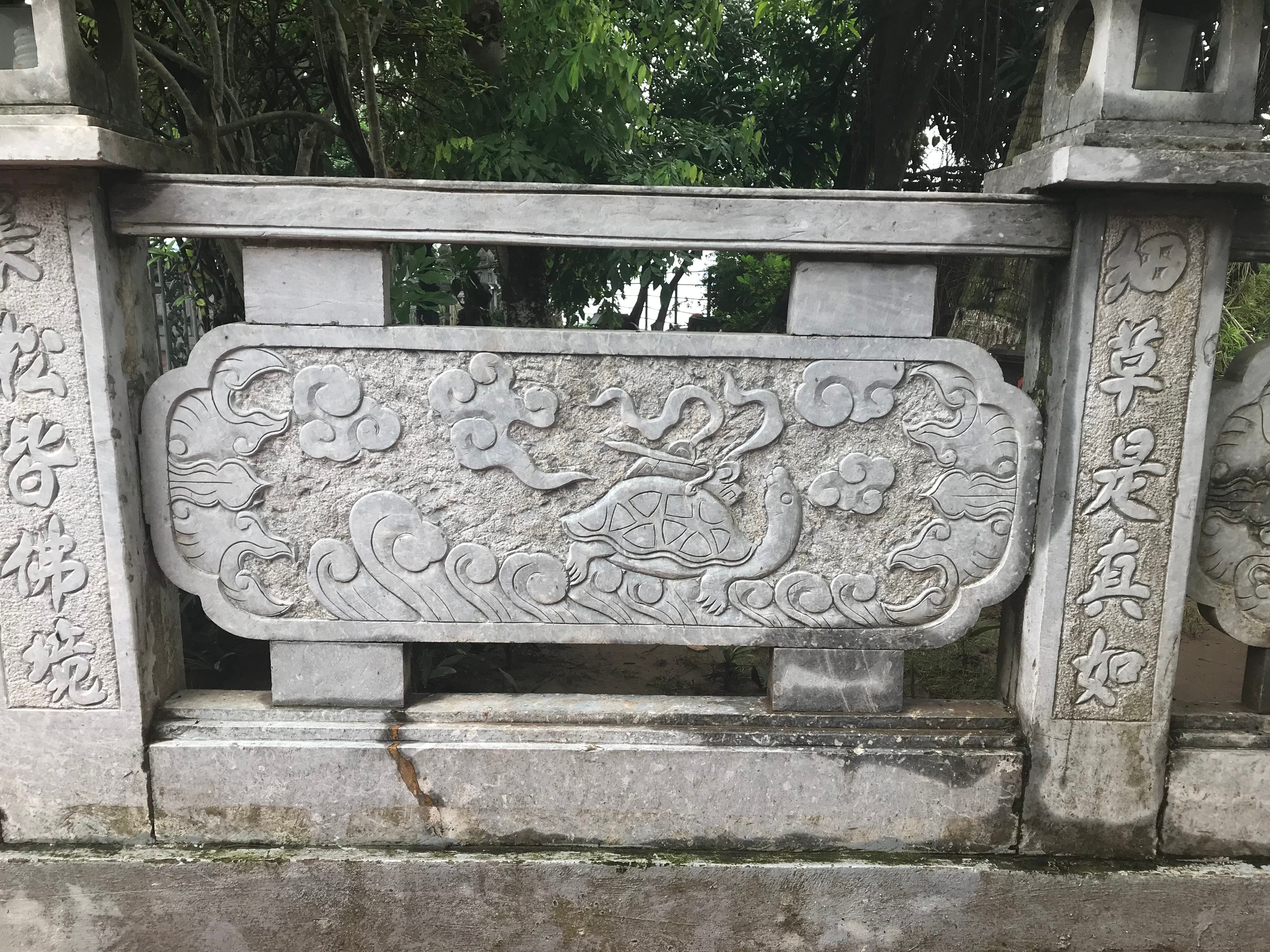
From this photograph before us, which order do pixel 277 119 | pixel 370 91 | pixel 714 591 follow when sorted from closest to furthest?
pixel 714 591 < pixel 370 91 < pixel 277 119

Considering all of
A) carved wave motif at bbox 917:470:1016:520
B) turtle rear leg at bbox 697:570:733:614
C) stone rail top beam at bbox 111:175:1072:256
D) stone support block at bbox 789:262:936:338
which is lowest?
turtle rear leg at bbox 697:570:733:614

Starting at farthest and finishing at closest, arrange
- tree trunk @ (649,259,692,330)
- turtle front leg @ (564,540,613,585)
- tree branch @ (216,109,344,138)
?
tree trunk @ (649,259,692,330)
tree branch @ (216,109,344,138)
turtle front leg @ (564,540,613,585)

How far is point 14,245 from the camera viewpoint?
1705mm

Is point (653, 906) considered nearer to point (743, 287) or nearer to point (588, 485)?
point (588, 485)

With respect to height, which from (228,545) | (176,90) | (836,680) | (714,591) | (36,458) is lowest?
(836,680)

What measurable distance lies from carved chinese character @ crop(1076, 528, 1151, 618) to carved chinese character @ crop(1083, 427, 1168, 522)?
0.21 feet

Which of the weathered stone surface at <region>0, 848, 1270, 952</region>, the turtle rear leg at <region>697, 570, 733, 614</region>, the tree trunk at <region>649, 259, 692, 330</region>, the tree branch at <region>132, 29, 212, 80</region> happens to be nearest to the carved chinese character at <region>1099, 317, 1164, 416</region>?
the turtle rear leg at <region>697, 570, 733, 614</region>

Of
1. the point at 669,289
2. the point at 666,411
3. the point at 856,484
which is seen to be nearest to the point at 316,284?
the point at 666,411

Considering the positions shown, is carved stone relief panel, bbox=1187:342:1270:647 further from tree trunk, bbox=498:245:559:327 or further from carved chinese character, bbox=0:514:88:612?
tree trunk, bbox=498:245:559:327

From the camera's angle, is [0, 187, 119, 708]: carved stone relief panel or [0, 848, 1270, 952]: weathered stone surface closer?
[0, 187, 119, 708]: carved stone relief panel

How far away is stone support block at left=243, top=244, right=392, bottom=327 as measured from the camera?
5.92ft

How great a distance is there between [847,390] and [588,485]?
0.65 meters

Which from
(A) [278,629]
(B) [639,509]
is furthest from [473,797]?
(B) [639,509]

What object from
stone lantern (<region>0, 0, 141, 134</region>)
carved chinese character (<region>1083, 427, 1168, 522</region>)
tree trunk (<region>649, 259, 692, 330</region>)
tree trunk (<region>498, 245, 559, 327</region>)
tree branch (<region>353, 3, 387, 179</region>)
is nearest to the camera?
stone lantern (<region>0, 0, 141, 134</region>)
